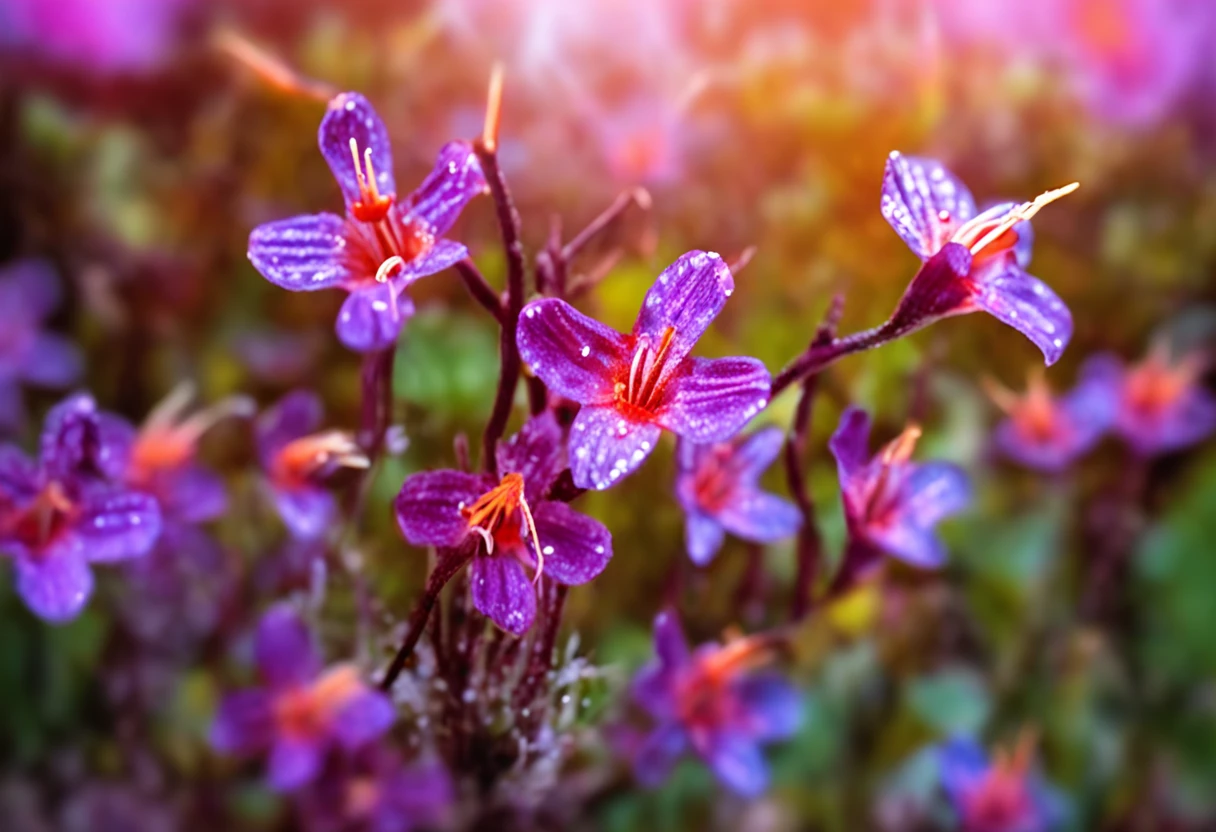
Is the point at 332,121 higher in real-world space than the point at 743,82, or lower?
lower

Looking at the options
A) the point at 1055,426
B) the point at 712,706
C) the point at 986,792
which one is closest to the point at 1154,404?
the point at 1055,426

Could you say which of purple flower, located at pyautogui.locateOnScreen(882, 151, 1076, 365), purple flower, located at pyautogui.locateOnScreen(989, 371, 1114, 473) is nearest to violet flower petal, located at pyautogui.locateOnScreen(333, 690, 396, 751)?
purple flower, located at pyautogui.locateOnScreen(882, 151, 1076, 365)

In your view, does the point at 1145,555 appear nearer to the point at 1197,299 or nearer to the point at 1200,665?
the point at 1200,665

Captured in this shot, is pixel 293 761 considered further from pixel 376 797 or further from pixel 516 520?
pixel 516 520

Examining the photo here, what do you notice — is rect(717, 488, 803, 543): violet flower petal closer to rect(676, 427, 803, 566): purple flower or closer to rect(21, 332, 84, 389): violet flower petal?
rect(676, 427, 803, 566): purple flower

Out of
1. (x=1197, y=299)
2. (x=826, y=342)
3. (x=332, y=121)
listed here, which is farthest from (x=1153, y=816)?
(x=332, y=121)

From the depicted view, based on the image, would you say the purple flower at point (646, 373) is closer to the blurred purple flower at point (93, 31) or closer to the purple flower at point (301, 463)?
the purple flower at point (301, 463)
